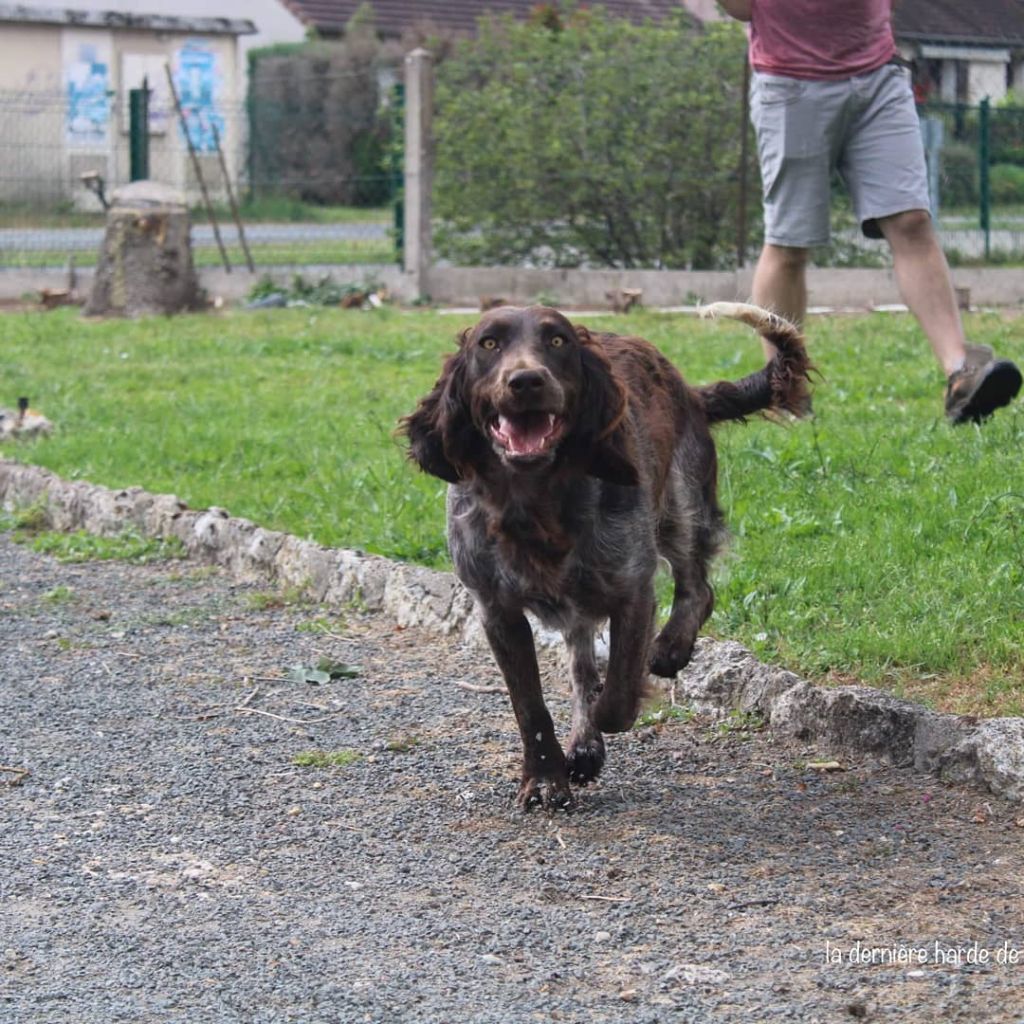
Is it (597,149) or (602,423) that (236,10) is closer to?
(597,149)

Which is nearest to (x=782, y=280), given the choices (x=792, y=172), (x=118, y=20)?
(x=792, y=172)

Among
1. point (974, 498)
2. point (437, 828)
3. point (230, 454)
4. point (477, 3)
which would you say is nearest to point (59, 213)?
point (230, 454)

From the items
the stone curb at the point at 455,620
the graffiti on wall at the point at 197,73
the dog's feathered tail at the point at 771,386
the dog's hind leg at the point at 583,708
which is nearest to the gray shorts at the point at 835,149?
the dog's feathered tail at the point at 771,386

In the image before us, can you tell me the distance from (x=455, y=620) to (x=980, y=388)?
209cm

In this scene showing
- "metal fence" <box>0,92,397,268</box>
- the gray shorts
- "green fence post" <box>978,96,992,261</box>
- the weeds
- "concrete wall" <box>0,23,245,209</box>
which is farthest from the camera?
"concrete wall" <box>0,23,245,209</box>

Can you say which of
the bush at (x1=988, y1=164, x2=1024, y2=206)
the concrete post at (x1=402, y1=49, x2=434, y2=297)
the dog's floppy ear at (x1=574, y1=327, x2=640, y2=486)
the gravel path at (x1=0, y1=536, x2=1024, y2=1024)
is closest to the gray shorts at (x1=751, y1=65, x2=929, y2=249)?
the gravel path at (x1=0, y1=536, x2=1024, y2=1024)

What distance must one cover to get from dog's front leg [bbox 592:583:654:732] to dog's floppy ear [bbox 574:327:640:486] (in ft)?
1.05

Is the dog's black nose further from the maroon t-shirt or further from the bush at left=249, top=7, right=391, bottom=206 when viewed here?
the bush at left=249, top=7, right=391, bottom=206

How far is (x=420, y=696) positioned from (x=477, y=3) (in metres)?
35.6

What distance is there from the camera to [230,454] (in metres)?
8.03

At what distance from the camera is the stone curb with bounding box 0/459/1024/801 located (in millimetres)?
3986

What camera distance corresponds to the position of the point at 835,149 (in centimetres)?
686

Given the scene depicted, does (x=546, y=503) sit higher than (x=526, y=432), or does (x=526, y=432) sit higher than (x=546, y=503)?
(x=526, y=432)

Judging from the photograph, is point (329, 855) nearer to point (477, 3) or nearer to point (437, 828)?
point (437, 828)
